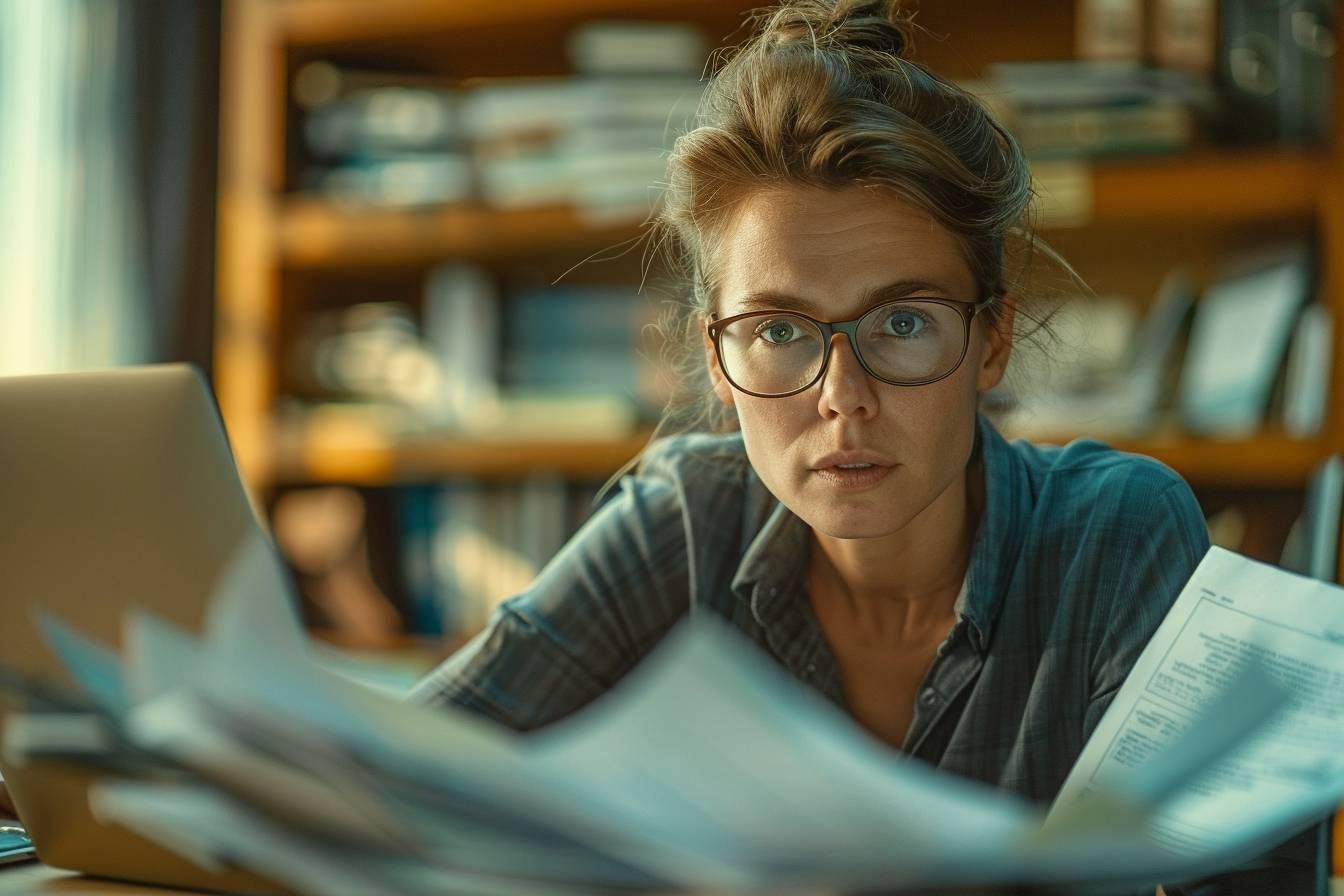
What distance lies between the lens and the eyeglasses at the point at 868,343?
0.94 meters

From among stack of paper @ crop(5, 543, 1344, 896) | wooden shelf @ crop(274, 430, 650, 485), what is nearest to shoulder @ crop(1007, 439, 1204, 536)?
stack of paper @ crop(5, 543, 1344, 896)

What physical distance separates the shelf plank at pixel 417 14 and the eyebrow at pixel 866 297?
4.46 feet

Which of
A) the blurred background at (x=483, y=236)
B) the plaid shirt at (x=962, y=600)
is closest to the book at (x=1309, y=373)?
the blurred background at (x=483, y=236)

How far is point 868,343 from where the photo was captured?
3.07ft

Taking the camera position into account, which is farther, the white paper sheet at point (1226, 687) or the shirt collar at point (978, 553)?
the shirt collar at point (978, 553)

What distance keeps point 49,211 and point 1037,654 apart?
189 cm

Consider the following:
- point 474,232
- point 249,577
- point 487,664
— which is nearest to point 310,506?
point 474,232

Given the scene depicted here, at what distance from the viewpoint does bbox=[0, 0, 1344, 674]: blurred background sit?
194 cm

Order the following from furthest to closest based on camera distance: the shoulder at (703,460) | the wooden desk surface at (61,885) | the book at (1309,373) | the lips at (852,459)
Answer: the book at (1309,373)
the shoulder at (703,460)
the lips at (852,459)
the wooden desk surface at (61,885)

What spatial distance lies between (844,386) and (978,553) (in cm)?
21

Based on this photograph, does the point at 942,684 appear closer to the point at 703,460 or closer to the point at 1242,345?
the point at 703,460

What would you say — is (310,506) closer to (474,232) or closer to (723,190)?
(474,232)

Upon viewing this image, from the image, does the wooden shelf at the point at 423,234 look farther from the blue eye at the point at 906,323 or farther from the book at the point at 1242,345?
the blue eye at the point at 906,323

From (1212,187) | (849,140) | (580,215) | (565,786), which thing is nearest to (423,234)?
(580,215)
